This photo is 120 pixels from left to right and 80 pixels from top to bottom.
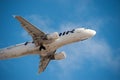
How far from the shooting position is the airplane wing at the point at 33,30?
76.6m

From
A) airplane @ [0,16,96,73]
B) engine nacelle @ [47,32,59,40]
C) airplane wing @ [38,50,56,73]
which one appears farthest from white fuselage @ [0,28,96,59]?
airplane wing @ [38,50,56,73]

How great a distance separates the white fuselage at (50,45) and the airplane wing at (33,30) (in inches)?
85.6

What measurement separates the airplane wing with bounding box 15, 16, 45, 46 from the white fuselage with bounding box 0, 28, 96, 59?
2.17 meters

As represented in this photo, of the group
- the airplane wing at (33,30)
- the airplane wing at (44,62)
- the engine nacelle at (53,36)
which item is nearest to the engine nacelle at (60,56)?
the airplane wing at (44,62)

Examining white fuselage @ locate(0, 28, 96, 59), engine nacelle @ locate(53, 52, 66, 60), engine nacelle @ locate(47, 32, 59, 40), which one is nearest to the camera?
engine nacelle @ locate(47, 32, 59, 40)

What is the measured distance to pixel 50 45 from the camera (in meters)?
82.9

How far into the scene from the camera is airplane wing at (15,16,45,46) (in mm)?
76575

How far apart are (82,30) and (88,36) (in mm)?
2043

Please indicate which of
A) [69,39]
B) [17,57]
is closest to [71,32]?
[69,39]

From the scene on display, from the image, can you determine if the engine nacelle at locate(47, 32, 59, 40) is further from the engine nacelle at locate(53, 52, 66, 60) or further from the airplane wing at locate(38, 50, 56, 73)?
the airplane wing at locate(38, 50, 56, 73)

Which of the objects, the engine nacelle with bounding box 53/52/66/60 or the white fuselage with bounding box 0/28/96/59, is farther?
the engine nacelle with bounding box 53/52/66/60

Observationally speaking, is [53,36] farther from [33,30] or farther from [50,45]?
[33,30]

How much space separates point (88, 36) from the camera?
8244 cm

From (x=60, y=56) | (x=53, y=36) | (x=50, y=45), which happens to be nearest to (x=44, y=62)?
(x=60, y=56)
